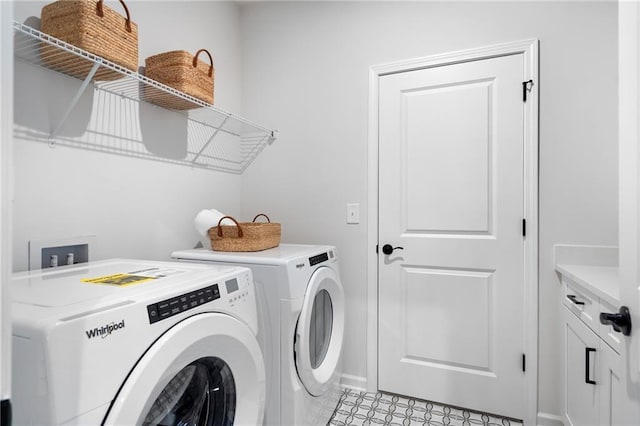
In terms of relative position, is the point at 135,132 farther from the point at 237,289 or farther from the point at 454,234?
the point at 454,234

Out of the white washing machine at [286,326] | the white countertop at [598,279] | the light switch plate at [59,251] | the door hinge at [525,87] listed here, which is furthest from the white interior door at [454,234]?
the light switch plate at [59,251]

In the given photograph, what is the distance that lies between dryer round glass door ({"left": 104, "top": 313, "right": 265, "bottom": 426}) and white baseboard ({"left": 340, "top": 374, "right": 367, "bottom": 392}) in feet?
4.06

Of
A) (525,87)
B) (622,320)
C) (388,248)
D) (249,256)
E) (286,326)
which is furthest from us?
(388,248)

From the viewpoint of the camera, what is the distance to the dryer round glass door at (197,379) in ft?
2.56

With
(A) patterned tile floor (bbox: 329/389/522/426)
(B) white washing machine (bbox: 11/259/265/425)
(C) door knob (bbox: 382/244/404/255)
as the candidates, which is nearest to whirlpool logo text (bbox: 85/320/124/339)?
(B) white washing machine (bbox: 11/259/265/425)

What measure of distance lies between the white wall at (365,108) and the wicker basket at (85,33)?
3.93 ft

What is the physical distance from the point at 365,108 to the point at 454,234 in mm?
943

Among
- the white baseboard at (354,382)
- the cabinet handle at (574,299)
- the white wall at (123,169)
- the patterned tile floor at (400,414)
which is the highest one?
the white wall at (123,169)

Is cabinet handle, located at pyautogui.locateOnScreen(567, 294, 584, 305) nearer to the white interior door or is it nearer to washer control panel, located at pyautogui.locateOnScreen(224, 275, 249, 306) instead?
the white interior door

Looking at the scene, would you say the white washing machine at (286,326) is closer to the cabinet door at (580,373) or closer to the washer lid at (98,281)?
the washer lid at (98,281)

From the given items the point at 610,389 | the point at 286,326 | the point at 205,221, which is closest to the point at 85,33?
the point at 205,221

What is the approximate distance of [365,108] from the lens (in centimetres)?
226

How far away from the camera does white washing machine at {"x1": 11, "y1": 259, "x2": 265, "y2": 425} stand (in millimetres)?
664

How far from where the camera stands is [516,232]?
76.1 inches
